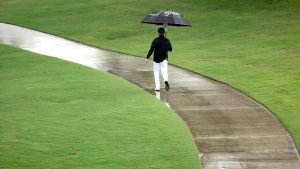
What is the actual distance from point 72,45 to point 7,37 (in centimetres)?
393

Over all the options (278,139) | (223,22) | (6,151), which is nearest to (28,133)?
(6,151)

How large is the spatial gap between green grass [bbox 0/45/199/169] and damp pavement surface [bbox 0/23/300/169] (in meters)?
0.42

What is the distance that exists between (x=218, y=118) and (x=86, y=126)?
3.29m

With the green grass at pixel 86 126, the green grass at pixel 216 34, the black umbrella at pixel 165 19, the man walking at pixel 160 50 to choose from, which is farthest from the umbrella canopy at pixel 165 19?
the green grass at pixel 216 34

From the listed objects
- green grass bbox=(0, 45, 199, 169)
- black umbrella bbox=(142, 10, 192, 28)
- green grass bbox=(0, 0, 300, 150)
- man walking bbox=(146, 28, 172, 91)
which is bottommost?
green grass bbox=(0, 0, 300, 150)

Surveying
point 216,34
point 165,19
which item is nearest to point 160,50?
point 165,19

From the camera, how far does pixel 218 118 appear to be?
13242 millimetres

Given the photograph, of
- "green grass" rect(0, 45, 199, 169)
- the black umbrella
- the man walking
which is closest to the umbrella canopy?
the black umbrella

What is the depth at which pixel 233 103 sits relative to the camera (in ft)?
48.2

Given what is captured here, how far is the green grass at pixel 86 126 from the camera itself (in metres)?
10.0

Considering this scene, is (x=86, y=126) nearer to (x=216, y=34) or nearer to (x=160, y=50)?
(x=160, y=50)

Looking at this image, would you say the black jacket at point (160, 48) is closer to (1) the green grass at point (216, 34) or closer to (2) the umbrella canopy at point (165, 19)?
(2) the umbrella canopy at point (165, 19)

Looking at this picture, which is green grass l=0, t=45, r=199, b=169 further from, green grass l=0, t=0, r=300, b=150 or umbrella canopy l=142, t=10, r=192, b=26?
green grass l=0, t=0, r=300, b=150

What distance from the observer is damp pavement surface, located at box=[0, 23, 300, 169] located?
10.8 metres
